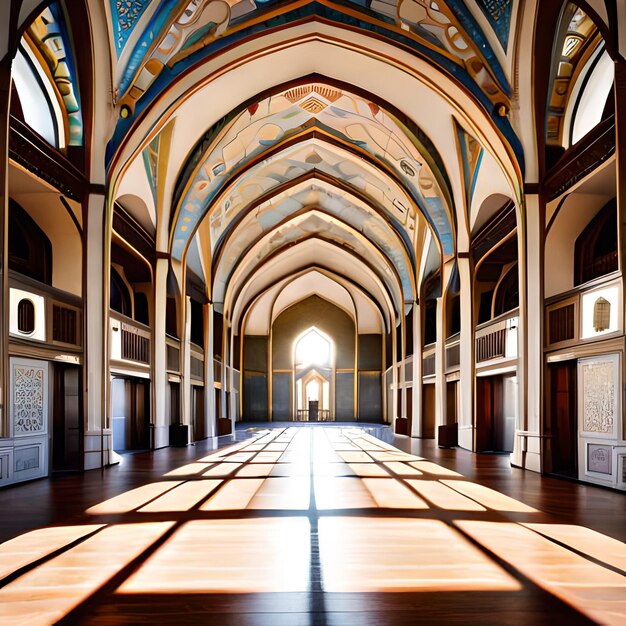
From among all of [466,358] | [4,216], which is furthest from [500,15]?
[4,216]

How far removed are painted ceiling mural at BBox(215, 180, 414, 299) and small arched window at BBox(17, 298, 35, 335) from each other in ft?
34.6

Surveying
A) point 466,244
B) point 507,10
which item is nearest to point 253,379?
point 466,244

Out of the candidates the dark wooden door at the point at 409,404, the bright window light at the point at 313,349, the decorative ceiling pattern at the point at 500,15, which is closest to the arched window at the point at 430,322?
the dark wooden door at the point at 409,404

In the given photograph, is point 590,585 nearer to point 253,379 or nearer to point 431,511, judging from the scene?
point 431,511

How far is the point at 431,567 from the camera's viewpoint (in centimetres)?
379

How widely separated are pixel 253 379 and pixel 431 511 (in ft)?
78.0

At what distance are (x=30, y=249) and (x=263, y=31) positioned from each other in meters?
5.08

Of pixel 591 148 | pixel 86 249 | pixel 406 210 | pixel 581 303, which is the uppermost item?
pixel 406 210

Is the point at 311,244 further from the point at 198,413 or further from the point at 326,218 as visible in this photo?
the point at 198,413

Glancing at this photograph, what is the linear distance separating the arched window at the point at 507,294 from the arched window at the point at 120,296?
318 inches

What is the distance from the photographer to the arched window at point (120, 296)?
1381 cm

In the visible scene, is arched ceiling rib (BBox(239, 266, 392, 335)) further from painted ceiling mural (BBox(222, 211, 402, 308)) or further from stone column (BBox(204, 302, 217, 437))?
stone column (BBox(204, 302, 217, 437))

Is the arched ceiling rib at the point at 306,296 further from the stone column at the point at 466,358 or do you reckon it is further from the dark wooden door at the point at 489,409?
the dark wooden door at the point at 489,409

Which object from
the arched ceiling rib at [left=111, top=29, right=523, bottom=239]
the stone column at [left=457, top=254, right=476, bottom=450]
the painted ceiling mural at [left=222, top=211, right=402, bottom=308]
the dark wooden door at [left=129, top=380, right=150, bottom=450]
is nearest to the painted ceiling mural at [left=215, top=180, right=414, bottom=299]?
the painted ceiling mural at [left=222, top=211, right=402, bottom=308]
